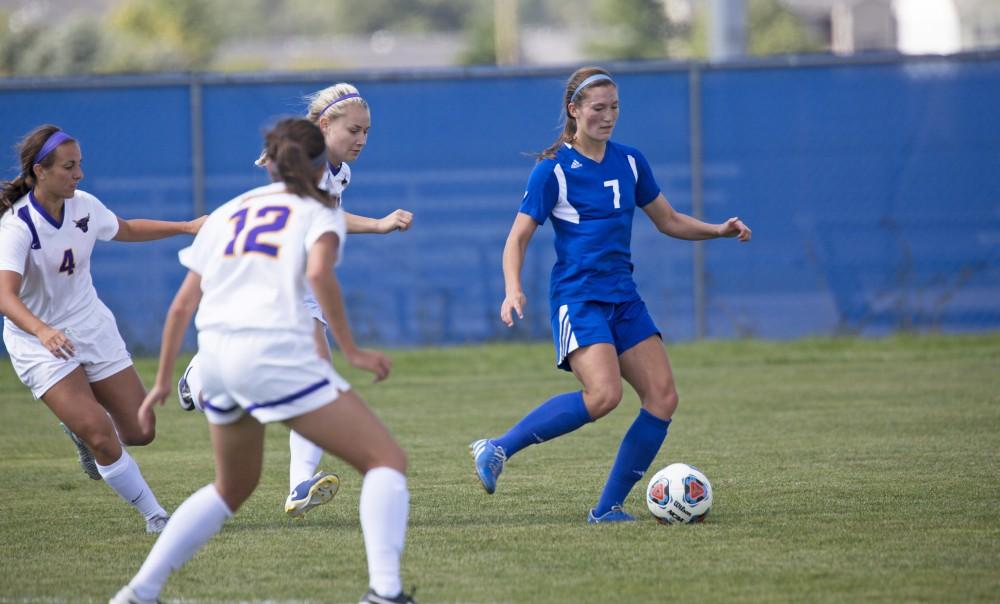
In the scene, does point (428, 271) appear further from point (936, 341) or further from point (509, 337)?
point (936, 341)

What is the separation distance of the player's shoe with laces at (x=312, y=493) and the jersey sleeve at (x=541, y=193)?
1498mm

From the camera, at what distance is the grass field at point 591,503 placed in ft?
16.7

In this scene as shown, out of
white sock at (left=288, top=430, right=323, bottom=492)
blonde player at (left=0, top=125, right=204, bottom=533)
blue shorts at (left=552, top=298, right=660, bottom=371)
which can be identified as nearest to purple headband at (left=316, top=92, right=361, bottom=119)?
blonde player at (left=0, top=125, right=204, bottom=533)

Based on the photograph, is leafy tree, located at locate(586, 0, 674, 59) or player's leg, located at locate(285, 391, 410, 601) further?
leafy tree, located at locate(586, 0, 674, 59)

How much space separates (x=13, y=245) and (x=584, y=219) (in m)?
2.51

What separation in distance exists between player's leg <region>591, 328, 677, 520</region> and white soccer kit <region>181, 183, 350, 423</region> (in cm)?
206

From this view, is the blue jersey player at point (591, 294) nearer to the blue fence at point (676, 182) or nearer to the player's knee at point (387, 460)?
the player's knee at point (387, 460)

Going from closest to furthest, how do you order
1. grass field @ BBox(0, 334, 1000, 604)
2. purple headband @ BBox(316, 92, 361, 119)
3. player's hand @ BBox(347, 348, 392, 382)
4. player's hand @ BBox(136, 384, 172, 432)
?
player's hand @ BBox(347, 348, 392, 382) < player's hand @ BBox(136, 384, 172, 432) < grass field @ BBox(0, 334, 1000, 604) < purple headband @ BBox(316, 92, 361, 119)

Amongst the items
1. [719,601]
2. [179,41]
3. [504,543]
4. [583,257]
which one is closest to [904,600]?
[719,601]

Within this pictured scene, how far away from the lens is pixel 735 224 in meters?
6.46

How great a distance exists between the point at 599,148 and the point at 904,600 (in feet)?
8.27

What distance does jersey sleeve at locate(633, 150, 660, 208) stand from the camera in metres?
6.48

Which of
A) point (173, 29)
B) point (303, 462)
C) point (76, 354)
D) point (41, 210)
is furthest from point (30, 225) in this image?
point (173, 29)

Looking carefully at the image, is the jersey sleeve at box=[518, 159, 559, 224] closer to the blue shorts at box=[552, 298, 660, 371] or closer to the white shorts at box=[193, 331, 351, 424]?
the blue shorts at box=[552, 298, 660, 371]
